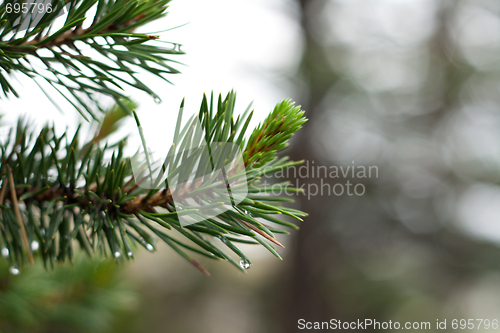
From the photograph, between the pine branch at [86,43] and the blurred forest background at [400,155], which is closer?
the pine branch at [86,43]

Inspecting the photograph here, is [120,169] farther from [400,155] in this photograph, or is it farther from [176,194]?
[400,155]

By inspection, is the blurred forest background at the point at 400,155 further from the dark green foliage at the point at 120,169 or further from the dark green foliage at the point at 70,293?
the dark green foliage at the point at 120,169

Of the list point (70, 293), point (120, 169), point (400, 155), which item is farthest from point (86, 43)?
point (400, 155)

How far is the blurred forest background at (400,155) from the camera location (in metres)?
1.59

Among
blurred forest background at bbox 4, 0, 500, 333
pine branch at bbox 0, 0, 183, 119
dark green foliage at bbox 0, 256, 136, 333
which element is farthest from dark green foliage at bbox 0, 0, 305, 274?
blurred forest background at bbox 4, 0, 500, 333

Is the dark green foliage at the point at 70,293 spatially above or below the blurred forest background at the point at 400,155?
below

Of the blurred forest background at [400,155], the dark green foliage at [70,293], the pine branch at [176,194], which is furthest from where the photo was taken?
the blurred forest background at [400,155]

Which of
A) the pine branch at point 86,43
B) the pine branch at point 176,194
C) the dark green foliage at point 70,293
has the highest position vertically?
the pine branch at point 86,43

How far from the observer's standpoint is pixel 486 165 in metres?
1.61

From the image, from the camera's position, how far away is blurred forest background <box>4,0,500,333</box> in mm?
1591

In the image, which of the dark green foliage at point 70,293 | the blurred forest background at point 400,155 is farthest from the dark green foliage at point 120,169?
the blurred forest background at point 400,155

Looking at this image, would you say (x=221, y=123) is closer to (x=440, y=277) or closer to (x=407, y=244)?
(x=407, y=244)

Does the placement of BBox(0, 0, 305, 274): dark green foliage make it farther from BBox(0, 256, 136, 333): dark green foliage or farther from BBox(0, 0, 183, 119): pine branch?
BBox(0, 256, 136, 333): dark green foliage

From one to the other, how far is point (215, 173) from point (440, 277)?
6.37 feet
